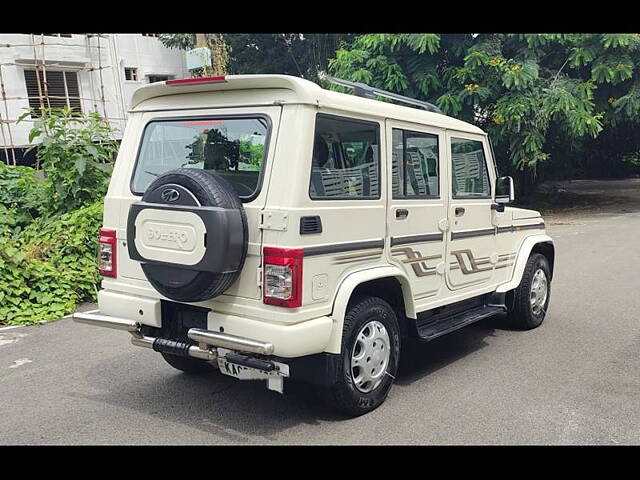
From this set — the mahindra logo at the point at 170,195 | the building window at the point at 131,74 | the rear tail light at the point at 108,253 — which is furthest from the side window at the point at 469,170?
the building window at the point at 131,74

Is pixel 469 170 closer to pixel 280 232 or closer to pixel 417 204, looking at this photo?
pixel 417 204

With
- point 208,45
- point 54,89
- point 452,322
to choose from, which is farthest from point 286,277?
point 54,89

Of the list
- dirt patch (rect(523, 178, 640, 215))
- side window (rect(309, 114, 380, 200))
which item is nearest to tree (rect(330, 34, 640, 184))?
dirt patch (rect(523, 178, 640, 215))

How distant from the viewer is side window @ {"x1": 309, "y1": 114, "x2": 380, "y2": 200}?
150 inches

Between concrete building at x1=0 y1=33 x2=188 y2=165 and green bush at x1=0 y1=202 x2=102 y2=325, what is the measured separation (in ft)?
38.3

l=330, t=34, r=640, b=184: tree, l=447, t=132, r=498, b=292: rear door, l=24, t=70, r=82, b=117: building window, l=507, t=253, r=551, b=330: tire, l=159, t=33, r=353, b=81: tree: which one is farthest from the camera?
l=159, t=33, r=353, b=81: tree

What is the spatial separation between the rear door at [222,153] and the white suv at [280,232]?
0.01 m

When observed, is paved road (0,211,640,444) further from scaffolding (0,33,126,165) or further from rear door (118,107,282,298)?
scaffolding (0,33,126,165)

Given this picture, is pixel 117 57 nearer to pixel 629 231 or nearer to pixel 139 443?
pixel 629 231

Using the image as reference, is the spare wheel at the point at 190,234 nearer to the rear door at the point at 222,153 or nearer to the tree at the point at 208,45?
the rear door at the point at 222,153

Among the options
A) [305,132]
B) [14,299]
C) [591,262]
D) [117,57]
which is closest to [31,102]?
[117,57]

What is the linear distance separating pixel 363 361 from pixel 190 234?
4.88 feet

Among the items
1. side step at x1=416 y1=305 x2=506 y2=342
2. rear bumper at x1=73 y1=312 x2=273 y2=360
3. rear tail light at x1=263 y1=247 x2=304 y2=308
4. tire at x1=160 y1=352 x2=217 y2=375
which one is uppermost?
rear tail light at x1=263 y1=247 x2=304 y2=308

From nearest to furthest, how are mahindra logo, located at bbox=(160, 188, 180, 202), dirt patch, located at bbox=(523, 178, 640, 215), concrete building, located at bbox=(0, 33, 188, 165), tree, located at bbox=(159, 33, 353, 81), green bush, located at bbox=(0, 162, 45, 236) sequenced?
1. mahindra logo, located at bbox=(160, 188, 180, 202)
2. green bush, located at bbox=(0, 162, 45, 236)
3. dirt patch, located at bbox=(523, 178, 640, 215)
4. concrete building, located at bbox=(0, 33, 188, 165)
5. tree, located at bbox=(159, 33, 353, 81)
